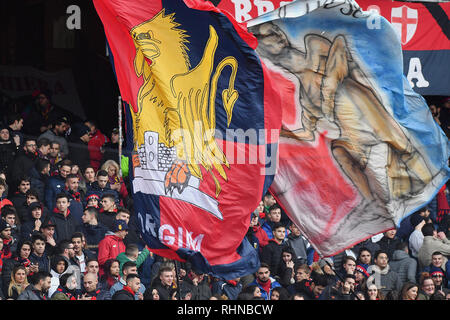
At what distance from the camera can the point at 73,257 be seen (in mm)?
10523

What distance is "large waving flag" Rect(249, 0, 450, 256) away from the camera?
29.5 ft

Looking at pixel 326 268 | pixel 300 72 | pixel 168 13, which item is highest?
pixel 168 13

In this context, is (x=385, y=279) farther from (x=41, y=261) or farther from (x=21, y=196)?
(x=21, y=196)

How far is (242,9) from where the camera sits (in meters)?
12.6

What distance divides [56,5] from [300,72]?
26.4 ft

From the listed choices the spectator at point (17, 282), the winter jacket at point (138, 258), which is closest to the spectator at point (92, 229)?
the winter jacket at point (138, 258)

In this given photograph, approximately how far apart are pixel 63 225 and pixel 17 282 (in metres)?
1.20

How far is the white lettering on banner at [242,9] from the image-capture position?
12539mm

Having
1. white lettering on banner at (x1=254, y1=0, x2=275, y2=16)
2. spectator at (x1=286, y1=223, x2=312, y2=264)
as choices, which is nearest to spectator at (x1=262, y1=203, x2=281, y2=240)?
spectator at (x1=286, y1=223, x2=312, y2=264)

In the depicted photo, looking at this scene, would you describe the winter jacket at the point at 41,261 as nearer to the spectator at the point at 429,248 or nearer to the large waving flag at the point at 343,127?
the large waving flag at the point at 343,127

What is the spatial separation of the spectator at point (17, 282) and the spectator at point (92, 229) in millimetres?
1272
